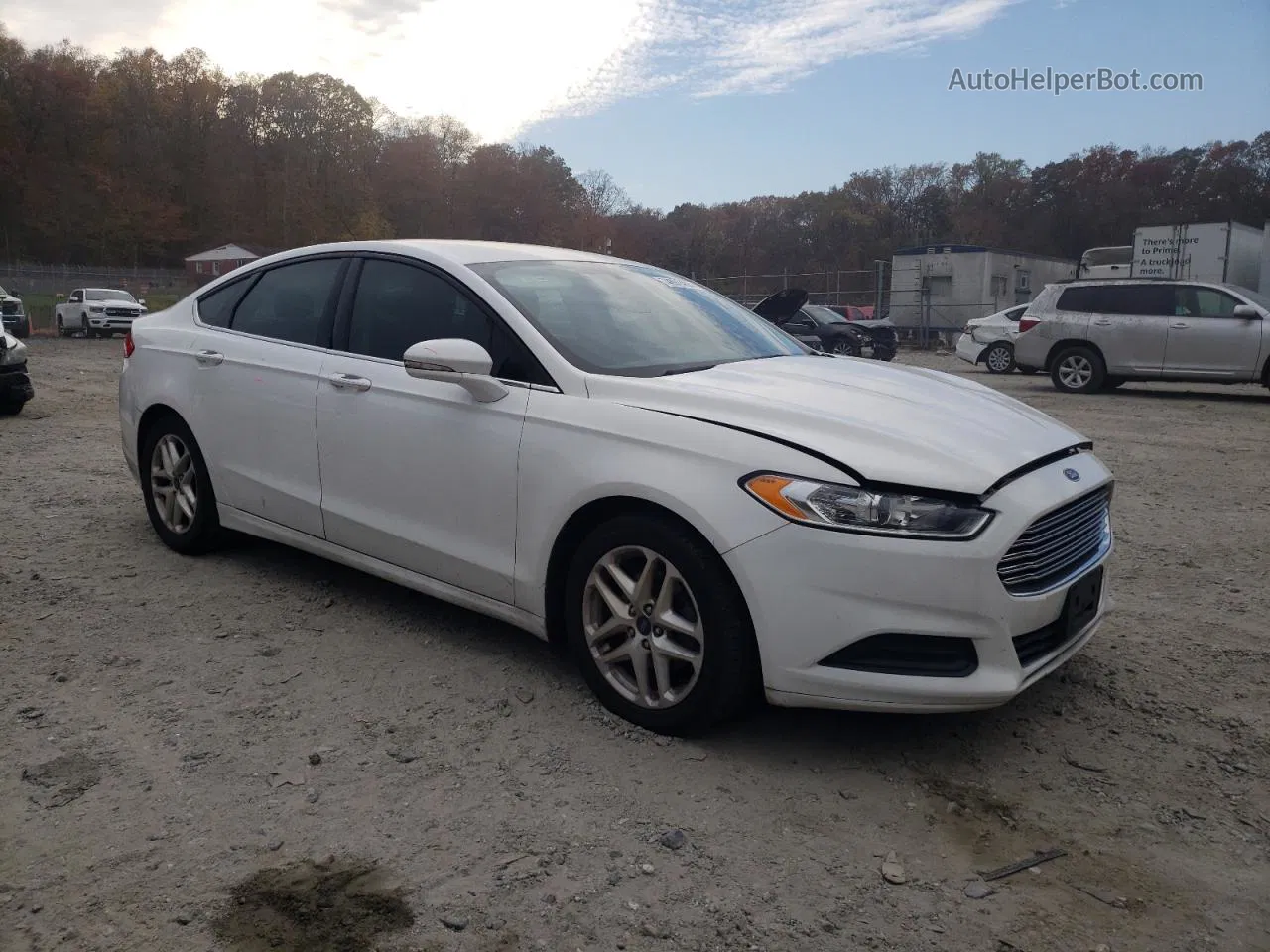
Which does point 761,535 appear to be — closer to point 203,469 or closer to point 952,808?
point 952,808

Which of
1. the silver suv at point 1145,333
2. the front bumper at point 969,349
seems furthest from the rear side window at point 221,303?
the front bumper at point 969,349

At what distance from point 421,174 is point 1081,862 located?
3143 inches

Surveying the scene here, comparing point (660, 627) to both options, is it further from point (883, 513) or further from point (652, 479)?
point (883, 513)

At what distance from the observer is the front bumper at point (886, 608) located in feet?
9.43

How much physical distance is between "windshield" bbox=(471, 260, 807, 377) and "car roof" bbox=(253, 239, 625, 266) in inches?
2.9

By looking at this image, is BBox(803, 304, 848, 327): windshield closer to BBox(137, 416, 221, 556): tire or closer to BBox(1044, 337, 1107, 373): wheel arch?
BBox(1044, 337, 1107, 373): wheel arch

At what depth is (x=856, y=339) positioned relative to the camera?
71.8 ft

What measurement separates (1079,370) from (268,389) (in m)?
13.8

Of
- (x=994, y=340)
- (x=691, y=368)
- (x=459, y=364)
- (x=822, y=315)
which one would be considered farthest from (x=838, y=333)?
(x=459, y=364)

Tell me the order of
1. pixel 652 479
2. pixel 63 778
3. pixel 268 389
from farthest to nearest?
pixel 268 389 → pixel 652 479 → pixel 63 778

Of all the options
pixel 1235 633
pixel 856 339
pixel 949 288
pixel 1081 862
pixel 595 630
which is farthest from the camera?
pixel 949 288

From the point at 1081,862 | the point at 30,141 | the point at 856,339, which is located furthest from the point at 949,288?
the point at 30,141

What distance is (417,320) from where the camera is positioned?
4137 millimetres

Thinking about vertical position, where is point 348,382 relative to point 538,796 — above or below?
above
